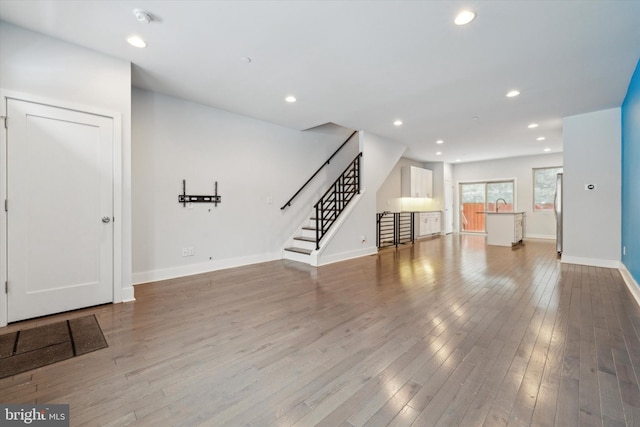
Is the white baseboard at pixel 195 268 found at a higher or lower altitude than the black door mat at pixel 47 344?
higher

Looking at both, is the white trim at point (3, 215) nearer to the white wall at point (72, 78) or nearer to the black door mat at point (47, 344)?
the white wall at point (72, 78)

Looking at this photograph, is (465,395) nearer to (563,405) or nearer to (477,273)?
(563,405)

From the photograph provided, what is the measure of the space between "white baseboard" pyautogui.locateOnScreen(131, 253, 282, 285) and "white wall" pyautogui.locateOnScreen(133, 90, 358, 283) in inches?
0.5

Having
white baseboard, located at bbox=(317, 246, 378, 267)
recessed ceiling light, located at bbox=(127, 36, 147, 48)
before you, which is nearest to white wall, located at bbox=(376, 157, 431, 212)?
white baseboard, located at bbox=(317, 246, 378, 267)

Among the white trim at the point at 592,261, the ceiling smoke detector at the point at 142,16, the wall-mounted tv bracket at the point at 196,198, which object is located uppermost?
the ceiling smoke detector at the point at 142,16

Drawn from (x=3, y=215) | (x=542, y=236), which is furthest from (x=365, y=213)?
(x=542, y=236)

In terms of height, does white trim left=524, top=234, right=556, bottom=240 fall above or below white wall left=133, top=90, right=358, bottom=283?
below

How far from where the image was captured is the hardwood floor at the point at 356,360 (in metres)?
→ 1.49

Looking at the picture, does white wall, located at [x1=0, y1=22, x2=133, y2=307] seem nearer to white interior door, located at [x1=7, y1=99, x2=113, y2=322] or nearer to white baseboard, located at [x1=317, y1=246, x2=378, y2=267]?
white interior door, located at [x1=7, y1=99, x2=113, y2=322]

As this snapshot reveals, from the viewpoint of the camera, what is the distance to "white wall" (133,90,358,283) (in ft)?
13.3

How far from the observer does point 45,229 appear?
9.23 feet

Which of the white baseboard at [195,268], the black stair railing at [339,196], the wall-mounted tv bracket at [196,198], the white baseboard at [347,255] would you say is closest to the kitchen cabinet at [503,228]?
the white baseboard at [347,255]

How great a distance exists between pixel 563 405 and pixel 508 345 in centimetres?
68

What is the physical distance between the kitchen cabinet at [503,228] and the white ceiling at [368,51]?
3.40 metres
